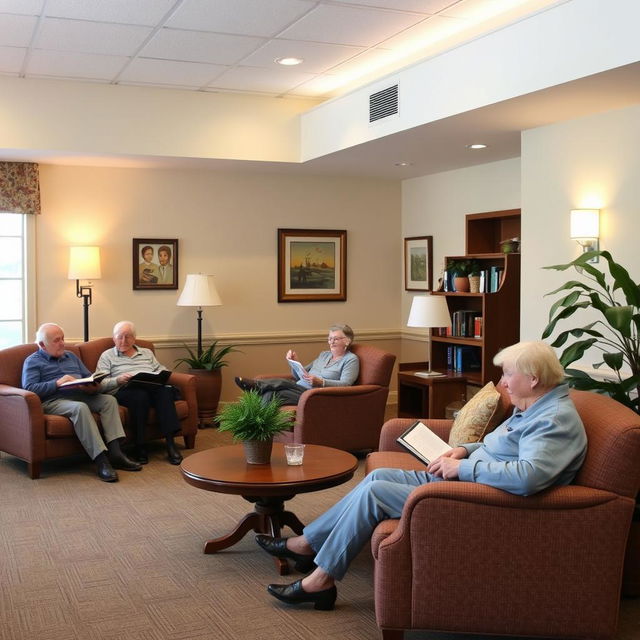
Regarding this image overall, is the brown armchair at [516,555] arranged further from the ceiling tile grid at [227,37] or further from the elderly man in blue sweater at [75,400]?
the elderly man in blue sweater at [75,400]

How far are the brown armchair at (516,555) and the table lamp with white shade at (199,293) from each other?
4.71 m

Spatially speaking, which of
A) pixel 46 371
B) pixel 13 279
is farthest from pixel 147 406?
pixel 13 279

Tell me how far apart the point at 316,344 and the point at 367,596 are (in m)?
4.95

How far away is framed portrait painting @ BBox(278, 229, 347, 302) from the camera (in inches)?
327

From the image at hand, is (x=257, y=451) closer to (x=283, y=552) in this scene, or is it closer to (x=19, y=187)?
(x=283, y=552)

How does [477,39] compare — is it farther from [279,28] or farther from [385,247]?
[385,247]

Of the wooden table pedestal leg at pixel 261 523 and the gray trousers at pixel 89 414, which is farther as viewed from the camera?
the gray trousers at pixel 89 414

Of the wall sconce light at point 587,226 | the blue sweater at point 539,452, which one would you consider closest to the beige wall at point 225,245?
the wall sconce light at point 587,226

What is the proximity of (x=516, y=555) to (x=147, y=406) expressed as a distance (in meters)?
3.74

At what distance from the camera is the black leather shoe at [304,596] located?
11.4 feet

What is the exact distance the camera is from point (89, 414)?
5777 millimetres

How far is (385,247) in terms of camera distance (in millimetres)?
8688

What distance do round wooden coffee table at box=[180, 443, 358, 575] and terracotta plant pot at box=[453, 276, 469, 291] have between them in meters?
2.96

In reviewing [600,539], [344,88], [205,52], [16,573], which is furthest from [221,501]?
[344,88]
